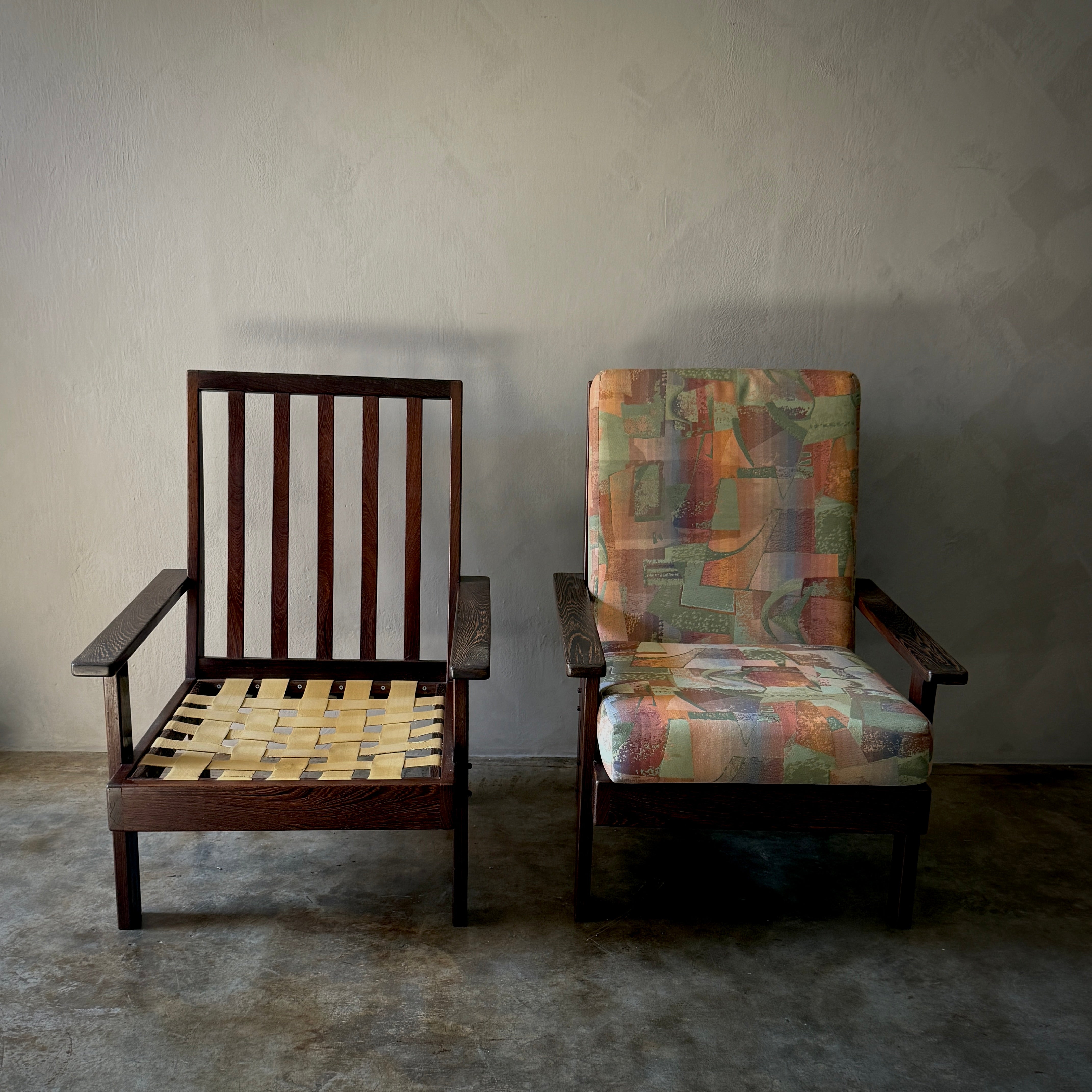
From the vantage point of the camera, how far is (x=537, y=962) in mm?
1725

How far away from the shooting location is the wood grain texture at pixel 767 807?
5.60 ft

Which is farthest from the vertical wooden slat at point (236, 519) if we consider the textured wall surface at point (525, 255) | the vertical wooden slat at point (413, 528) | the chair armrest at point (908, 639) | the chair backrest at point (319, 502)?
the chair armrest at point (908, 639)

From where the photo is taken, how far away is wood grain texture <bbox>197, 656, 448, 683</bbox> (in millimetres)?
2119

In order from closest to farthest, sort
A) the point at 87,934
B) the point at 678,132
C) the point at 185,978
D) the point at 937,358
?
the point at 185,978, the point at 87,934, the point at 678,132, the point at 937,358

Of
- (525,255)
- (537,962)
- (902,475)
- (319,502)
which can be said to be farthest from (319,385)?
(902,475)

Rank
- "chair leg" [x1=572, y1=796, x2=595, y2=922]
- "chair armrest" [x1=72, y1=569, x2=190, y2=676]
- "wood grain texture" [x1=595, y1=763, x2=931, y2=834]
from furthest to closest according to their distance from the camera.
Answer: "chair leg" [x1=572, y1=796, x2=595, y2=922] < "wood grain texture" [x1=595, y1=763, x2=931, y2=834] < "chair armrest" [x1=72, y1=569, x2=190, y2=676]

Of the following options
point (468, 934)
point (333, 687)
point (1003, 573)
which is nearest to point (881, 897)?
point (468, 934)

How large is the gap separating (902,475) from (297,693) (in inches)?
64.1

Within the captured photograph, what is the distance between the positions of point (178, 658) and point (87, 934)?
86cm

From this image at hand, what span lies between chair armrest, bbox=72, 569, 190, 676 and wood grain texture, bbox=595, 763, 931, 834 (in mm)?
878

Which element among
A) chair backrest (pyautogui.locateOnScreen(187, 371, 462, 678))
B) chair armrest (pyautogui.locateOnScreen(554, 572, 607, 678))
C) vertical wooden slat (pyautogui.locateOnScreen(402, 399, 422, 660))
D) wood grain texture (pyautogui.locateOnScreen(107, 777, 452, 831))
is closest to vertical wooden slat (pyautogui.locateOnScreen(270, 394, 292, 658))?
chair backrest (pyautogui.locateOnScreen(187, 371, 462, 678))

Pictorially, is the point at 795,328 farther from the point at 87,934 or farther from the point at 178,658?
the point at 87,934

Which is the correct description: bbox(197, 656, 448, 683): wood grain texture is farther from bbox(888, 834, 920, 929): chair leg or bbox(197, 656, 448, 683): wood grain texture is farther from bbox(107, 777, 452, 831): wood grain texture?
bbox(888, 834, 920, 929): chair leg

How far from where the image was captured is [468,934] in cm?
180
